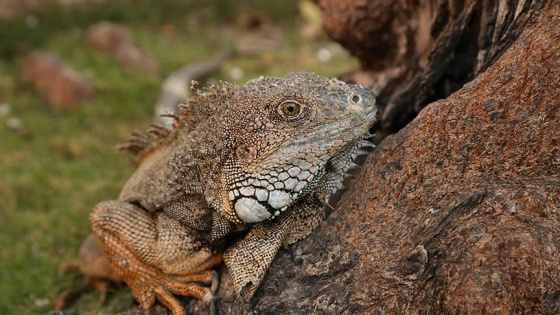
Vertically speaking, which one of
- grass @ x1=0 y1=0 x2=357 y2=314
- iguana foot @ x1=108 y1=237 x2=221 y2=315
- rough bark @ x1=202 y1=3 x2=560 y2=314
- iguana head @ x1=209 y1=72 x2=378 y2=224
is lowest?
rough bark @ x1=202 y1=3 x2=560 y2=314

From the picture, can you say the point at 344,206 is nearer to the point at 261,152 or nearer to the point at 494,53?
the point at 261,152

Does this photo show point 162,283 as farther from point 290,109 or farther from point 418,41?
point 418,41

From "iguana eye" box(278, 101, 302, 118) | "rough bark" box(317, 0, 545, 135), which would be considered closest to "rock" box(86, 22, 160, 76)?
"rough bark" box(317, 0, 545, 135)

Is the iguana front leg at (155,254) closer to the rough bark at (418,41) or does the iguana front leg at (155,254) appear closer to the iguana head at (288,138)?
the iguana head at (288,138)

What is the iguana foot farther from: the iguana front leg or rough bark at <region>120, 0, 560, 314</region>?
rough bark at <region>120, 0, 560, 314</region>

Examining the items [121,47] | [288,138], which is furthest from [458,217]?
[121,47]

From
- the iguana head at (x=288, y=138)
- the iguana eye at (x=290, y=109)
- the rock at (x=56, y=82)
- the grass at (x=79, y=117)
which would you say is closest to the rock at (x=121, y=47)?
the grass at (x=79, y=117)
